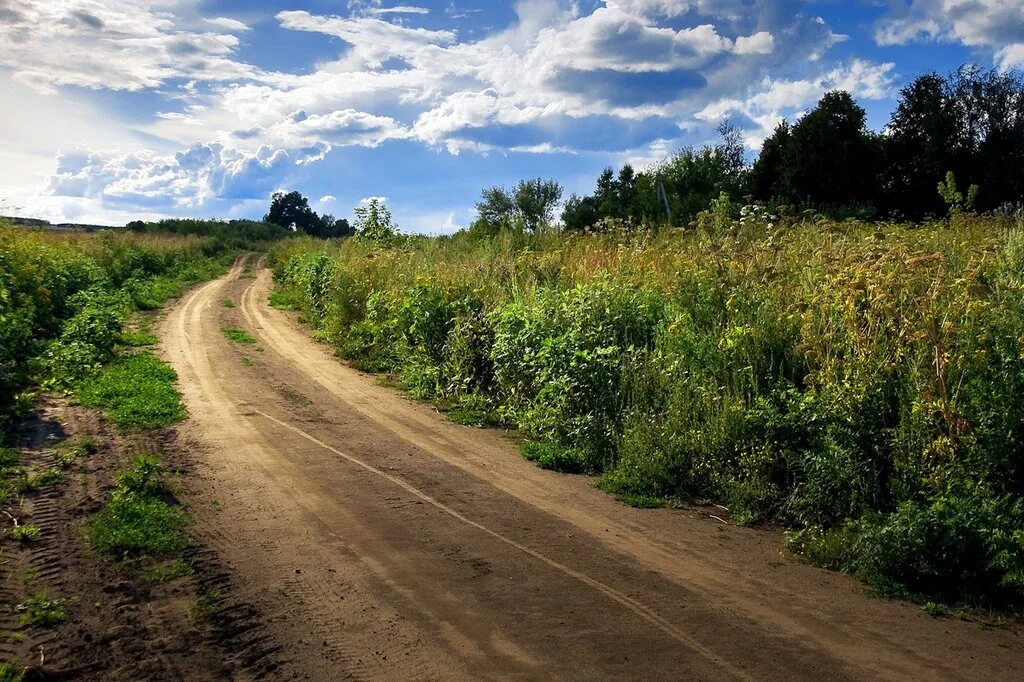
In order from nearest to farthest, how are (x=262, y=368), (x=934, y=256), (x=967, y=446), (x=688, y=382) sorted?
(x=967, y=446)
(x=934, y=256)
(x=688, y=382)
(x=262, y=368)

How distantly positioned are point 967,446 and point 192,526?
6177mm

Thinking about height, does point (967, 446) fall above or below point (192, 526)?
above

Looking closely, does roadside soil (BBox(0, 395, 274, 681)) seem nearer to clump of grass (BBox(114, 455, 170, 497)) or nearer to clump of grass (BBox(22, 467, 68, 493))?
clump of grass (BBox(22, 467, 68, 493))

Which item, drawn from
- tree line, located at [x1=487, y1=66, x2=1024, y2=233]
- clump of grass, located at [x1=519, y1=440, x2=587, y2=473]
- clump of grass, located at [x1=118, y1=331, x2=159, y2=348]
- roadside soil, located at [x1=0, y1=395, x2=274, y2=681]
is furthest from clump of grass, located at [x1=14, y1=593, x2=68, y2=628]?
tree line, located at [x1=487, y1=66, x2=1024, y2=233]

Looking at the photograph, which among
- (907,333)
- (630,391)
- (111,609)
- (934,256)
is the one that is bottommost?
(111,609)

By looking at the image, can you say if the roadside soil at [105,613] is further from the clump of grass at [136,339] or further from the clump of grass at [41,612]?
the clump of grass at [136,339]

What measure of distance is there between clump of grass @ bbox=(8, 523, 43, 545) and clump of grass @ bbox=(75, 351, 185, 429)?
3.35m

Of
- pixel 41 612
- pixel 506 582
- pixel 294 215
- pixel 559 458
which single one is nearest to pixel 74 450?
pixel 41 612

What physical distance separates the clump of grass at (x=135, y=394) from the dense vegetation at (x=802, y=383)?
377cm

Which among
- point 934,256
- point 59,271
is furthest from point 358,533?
point 59,271

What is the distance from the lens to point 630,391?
920 centimetres

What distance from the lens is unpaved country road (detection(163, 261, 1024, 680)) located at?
15.1 ft

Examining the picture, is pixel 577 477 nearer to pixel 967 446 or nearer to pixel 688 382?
pixel 688 382

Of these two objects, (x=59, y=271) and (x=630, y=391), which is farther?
(x=59, y=271)
